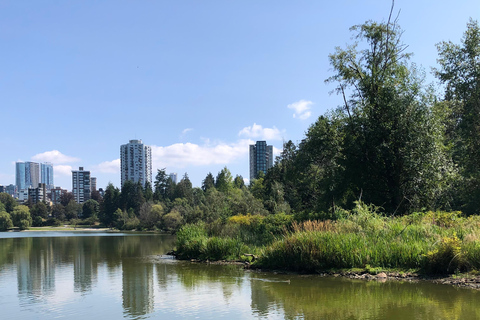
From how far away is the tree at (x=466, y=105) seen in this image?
32938 millimetres

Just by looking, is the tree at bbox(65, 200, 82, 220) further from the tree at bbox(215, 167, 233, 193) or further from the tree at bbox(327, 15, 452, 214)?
the tree at bbox(327, 15, 452, 214)

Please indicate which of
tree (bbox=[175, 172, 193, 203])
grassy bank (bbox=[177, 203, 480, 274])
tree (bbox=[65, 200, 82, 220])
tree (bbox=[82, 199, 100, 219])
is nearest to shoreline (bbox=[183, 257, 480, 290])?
grassy bank (bbox=[177, 203, 480, 274])

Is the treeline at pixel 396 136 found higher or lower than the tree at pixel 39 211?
higher

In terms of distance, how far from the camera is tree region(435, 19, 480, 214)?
1297 inches

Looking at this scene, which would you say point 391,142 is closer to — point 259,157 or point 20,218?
point 20,218

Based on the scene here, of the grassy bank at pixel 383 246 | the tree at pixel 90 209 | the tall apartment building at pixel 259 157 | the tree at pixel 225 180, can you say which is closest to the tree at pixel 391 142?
the grassy bank at pixel 383 246

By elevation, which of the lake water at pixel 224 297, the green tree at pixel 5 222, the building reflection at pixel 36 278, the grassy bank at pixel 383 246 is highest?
the grassy bank at pixel 383 246

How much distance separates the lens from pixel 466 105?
36.4 metres

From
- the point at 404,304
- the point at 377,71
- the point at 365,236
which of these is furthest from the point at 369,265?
the point at 377,71

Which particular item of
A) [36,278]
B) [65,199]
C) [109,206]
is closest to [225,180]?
[109,206]

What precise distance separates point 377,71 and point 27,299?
1008 inches

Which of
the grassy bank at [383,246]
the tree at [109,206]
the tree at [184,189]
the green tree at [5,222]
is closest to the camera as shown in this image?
the grassy bank at [383,246]

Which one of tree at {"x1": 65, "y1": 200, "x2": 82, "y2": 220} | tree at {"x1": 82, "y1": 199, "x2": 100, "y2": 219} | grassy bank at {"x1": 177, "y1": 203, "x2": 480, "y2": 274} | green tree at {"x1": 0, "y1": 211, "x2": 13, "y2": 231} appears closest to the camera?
grassy bank at {"x1": 177, "y1": 203, "x2": 480, "y2": 274}

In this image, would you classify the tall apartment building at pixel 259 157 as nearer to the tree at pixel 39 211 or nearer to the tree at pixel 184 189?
the tree at pixel 184 189
